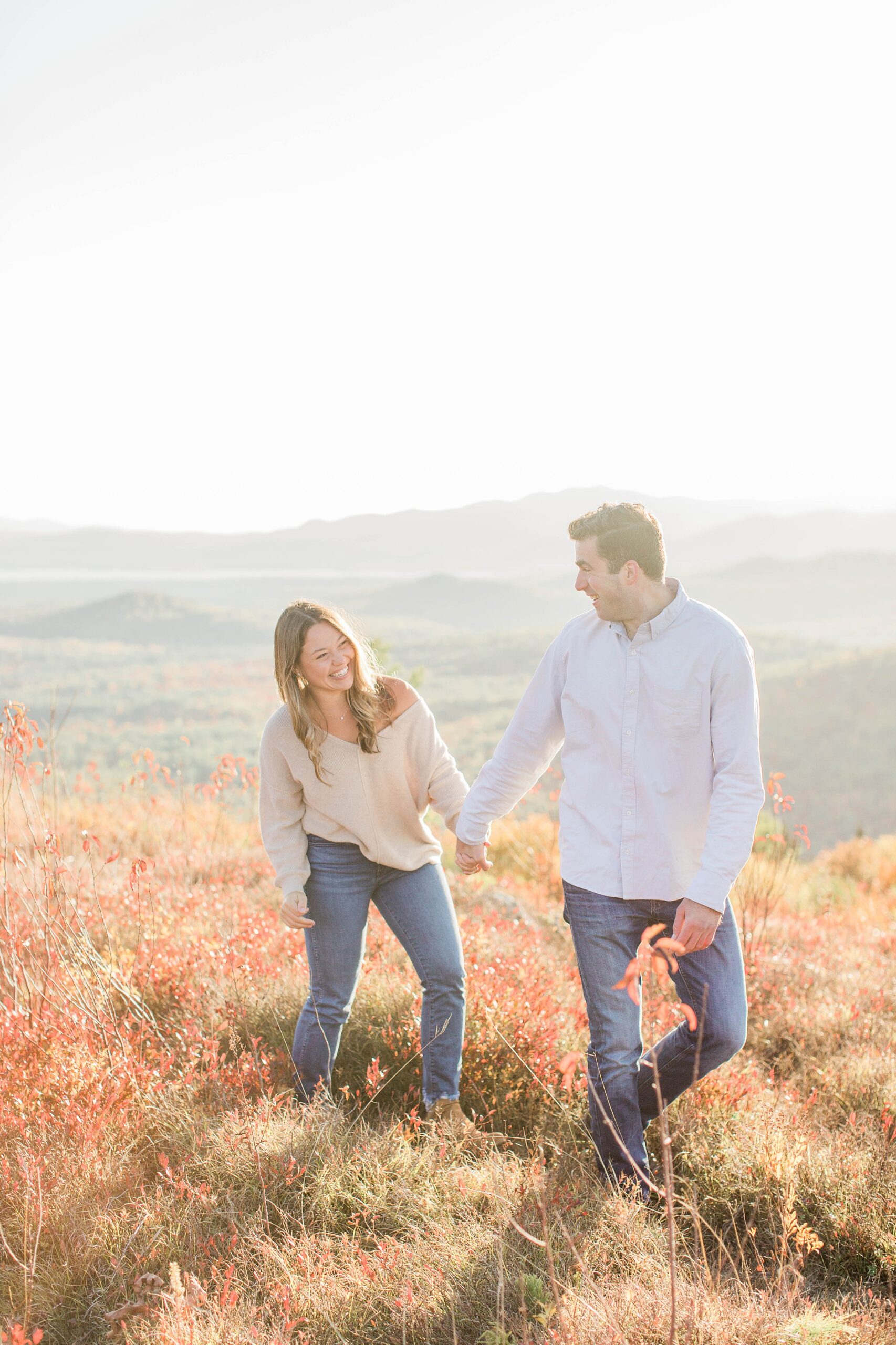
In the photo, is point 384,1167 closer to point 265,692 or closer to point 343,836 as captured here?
point 343,836

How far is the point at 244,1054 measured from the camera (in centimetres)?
318

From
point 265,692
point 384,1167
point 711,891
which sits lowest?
point 265,692

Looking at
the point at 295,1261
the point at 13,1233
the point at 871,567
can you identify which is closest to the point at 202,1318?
the point at 295,1261

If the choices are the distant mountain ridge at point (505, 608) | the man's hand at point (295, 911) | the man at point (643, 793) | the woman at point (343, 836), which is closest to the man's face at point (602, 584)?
the man at point (643, 793)

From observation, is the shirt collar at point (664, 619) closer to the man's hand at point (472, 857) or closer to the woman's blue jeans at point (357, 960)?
the man's hand at point (472, 857)

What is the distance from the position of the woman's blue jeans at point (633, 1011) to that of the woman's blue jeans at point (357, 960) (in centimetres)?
62

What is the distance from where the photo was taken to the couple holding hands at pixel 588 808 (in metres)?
2.64

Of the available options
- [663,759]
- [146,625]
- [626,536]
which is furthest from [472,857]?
[146,625]

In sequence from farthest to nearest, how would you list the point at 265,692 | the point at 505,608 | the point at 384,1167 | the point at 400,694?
the point at 505,608 < the point at 265,692 < the point at 400,694 < the point at 384,1167

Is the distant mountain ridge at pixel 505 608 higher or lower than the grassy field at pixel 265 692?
higher

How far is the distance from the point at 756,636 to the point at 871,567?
175 ft

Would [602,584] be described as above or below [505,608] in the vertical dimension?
above

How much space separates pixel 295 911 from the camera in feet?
10.1

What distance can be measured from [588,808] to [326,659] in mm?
1078
